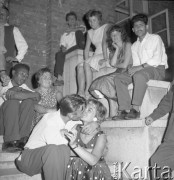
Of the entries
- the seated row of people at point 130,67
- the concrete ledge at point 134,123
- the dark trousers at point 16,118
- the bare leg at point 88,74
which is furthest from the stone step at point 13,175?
the bare leg at point 88,74

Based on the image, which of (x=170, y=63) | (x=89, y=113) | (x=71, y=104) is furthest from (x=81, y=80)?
(x=170, y=63)

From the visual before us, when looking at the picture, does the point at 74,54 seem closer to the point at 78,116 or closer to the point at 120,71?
the point at 120,71

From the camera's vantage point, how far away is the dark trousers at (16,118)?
8.36 ft

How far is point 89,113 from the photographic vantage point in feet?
6.93

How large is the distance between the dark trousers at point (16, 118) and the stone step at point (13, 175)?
0.37m

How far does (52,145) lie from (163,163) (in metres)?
1.01

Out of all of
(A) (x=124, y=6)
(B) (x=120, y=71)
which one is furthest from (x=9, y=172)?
(A) (x=124, y=6)

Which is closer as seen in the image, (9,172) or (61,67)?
(9,172)

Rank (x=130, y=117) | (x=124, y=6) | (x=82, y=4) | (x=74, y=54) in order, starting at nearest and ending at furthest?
(x=130, y=117)
(x=74, y=54)
(x=82, y=4)
(x=124, y=6)

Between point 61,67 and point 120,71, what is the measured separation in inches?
69.9

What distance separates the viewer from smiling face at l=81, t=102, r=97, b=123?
2104 mm

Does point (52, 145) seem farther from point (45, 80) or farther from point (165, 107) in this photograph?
point (45, 80)

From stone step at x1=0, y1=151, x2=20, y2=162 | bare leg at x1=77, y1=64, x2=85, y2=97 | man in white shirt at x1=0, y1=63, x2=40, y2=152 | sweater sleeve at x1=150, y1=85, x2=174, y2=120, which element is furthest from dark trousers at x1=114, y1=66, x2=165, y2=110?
stone step at x1=0, y1=151, x2=20, y2=162

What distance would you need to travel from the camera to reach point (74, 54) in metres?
4.38
